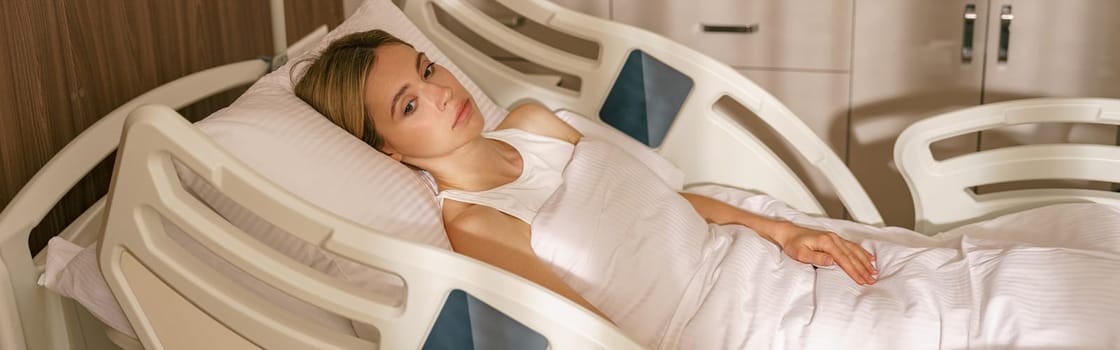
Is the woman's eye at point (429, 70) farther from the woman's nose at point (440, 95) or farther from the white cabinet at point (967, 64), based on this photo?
the white cabinet at point (967, 64)

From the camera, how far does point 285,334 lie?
133 cm

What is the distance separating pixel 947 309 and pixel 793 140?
1.92 feet

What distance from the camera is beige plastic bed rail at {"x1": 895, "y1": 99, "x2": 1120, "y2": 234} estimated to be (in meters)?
1.84

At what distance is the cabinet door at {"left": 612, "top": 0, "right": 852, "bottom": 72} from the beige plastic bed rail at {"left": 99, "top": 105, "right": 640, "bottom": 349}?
1.36 m

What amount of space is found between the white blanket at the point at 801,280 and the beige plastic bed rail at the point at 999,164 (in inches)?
5.2

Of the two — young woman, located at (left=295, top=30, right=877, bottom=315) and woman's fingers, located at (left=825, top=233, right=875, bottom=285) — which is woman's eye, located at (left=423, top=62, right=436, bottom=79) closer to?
young woman, located at (left=295, top=30, right=877, bottom=315)

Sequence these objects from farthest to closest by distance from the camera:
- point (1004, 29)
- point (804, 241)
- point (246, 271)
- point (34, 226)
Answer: point (1004, 29)
point (804, 241)
point (34, 226)
point (246, 271)

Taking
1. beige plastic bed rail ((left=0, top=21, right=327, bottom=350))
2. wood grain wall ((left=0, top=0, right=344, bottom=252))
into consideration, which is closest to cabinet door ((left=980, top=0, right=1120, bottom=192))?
wood grain wall ((left=0, top=0, right=344, bottom=252))

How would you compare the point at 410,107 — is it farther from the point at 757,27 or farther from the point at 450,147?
the point at 757,27

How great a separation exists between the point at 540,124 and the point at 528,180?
0.17m

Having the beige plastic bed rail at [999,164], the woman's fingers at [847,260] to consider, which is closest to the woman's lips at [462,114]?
the woman's fingers at [847,260]

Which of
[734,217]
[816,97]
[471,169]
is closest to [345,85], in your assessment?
[471,169]

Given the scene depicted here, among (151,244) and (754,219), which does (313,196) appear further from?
(754,219)

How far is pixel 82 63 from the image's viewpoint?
161 cm
